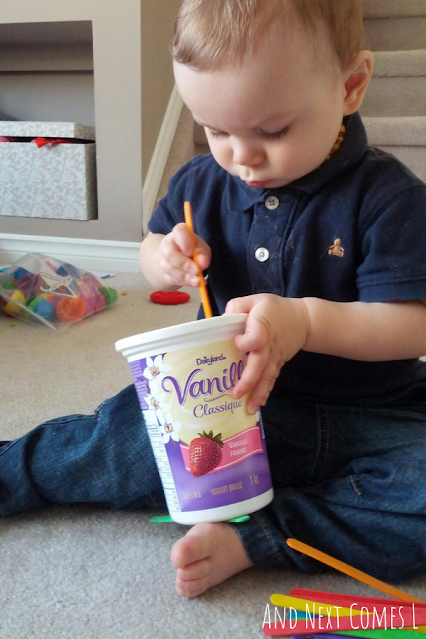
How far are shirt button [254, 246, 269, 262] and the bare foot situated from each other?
1.02 feet

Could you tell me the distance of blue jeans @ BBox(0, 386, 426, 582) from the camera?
0.62 metres

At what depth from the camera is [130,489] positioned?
688 mm

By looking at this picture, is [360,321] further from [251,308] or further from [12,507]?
[12,507]

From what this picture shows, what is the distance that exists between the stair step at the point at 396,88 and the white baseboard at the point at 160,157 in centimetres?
74

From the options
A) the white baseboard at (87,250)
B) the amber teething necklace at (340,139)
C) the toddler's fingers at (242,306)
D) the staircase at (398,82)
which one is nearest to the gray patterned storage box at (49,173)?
the white baseboard at (87,250)

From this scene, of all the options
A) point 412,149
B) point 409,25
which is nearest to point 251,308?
point 412,149

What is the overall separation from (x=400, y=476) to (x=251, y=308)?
0.81 ft

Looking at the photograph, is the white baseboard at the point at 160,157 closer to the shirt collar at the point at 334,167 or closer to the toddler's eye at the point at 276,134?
the shirt collar at the point at 334,167

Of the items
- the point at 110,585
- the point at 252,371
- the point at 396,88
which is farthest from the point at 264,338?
the point at 396,88

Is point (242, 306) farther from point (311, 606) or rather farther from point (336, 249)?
point (311, 606)

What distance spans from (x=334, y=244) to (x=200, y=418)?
0.89 ft

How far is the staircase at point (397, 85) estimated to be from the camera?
1934mm

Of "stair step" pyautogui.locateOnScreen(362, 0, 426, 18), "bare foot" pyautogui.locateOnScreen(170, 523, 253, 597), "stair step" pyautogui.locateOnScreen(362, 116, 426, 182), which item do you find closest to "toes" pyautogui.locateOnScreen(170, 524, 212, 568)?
"bare foot" pyautogui.locateOnScreen(170, 523, 253, 597)

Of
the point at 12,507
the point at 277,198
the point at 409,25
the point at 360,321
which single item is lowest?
the point at 12,507
